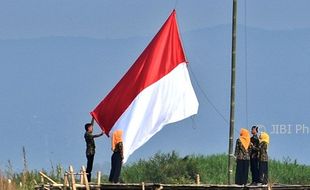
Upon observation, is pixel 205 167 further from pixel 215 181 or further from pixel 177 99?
pixel 177 99

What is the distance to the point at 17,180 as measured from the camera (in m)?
28.9

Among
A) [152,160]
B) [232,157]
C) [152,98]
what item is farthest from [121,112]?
[152,160]

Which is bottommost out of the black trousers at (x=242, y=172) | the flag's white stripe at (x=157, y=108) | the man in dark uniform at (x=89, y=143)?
the black trousers at (x=242, y=172)

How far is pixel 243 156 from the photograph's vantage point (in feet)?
81.6

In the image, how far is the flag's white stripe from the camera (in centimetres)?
2520

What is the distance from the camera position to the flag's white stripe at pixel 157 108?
82.7 feet

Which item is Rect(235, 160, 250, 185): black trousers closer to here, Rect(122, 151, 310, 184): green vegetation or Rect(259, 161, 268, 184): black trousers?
Rect(259, 161, 268, 184): black trousers

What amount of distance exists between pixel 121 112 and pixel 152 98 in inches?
26.9

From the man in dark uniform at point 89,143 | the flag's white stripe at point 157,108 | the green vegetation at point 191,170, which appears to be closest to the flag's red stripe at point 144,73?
the flag's white stripe at point 157,108

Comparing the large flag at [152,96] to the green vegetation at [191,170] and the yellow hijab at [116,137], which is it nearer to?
the yellow hijab at [116,137]

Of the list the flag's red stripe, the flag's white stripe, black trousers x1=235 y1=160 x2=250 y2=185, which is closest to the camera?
black trousers x1=235 y1=160 x2=250 y2=185

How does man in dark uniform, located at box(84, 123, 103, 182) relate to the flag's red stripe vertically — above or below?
below

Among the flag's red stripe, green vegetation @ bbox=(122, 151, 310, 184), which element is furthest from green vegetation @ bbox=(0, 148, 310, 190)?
the flag's red stripe

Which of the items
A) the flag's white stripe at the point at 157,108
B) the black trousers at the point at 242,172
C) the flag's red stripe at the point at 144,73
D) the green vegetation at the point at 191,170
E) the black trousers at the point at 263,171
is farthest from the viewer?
the green vegetation at the point at 191,170
